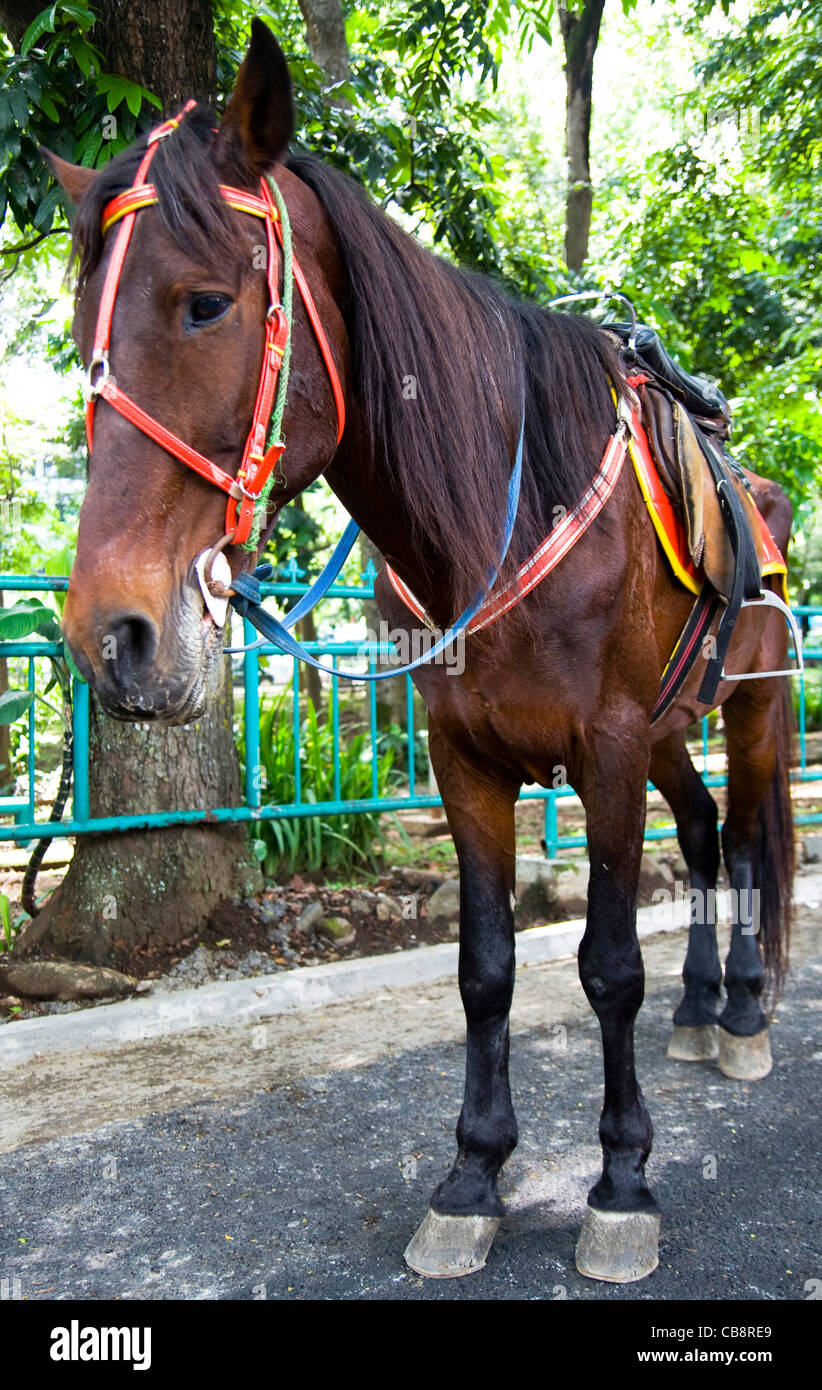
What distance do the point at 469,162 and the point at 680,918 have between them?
469 cm

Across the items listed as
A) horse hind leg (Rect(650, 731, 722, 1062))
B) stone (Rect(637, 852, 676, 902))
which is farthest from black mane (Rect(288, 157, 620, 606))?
stone (Rect(637, 852, 676, 902))

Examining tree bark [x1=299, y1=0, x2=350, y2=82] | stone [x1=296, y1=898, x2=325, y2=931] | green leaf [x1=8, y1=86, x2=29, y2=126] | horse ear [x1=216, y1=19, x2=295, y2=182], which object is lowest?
stone [x1=296, y1=898, x2=325, y2=931]

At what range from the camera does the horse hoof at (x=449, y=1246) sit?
222cm

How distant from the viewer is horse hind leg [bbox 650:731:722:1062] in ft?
11.9

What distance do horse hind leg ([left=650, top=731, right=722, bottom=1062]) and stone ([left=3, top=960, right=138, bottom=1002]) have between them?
2221 millimetres

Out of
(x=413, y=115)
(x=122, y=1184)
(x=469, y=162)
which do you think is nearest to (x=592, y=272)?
(x=469, y=162)

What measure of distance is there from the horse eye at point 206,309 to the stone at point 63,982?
9.83 feet

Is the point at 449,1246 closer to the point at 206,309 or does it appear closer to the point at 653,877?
the point at 206,309

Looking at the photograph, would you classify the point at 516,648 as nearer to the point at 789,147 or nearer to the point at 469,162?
the point at 469,162

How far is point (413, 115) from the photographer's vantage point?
214 inches

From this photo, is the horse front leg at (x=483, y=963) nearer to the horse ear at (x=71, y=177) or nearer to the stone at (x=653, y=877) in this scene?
the horse ear at (x=71, y=177)

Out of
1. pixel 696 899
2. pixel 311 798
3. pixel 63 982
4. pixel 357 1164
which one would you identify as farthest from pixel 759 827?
pixel 63 982

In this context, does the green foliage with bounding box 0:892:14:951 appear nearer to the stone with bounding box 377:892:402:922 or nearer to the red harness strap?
the stone with bounding box 377:892:402:922

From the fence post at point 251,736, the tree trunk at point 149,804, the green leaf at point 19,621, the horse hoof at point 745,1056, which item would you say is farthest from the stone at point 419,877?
the green leaf at point 19,621
